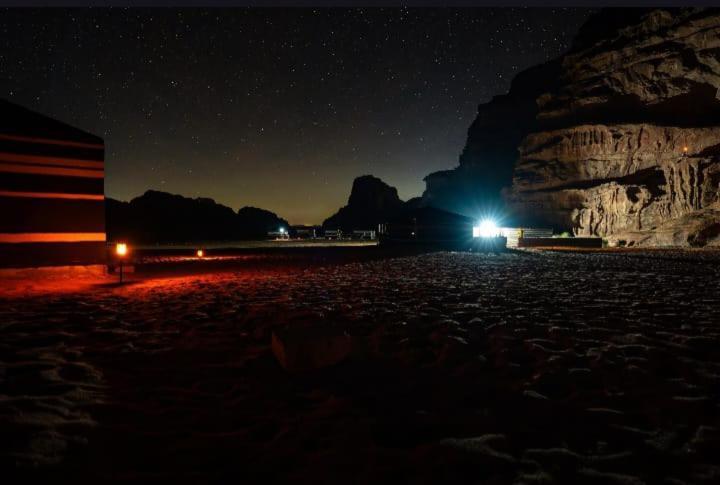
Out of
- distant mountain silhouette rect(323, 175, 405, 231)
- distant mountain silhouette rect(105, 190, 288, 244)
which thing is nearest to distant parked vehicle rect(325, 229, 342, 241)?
distant mountain silhouette rect(105, 190, 288, 244)

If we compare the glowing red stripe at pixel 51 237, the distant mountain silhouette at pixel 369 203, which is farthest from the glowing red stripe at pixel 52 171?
the distant mountain silhouette at pixel 369 203

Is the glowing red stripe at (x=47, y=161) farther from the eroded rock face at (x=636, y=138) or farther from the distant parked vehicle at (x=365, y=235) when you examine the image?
the eroded rock face at (x=636, y=138)

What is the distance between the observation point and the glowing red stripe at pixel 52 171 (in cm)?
1066

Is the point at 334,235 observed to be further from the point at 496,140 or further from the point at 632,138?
the point at 496,140

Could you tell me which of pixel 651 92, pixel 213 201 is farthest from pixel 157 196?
pixel 651 92

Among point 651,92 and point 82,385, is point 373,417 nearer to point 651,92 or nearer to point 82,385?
point 82,385

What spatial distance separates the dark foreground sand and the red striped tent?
234 inches

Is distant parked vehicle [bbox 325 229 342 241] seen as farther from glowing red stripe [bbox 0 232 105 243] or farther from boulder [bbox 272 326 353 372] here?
boulder [bbox 272 326 353 372]

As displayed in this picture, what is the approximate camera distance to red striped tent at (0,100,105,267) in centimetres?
1070

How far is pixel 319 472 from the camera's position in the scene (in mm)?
2223

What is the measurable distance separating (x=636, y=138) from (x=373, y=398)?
53.5 m

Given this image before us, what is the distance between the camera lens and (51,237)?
11.4 meters

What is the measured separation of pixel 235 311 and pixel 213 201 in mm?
116238

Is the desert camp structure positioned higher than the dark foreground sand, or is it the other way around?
the desert camp structure
